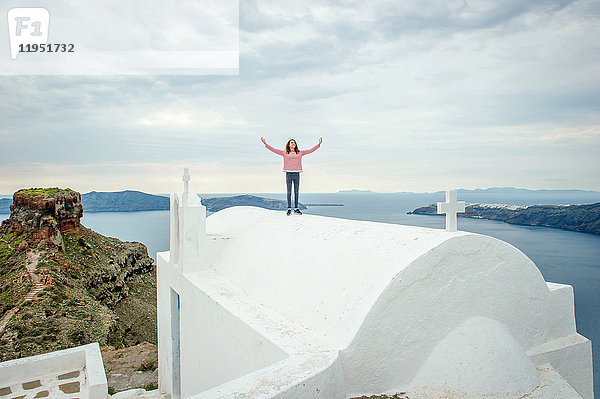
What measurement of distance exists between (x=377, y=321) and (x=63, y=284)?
1090 inches

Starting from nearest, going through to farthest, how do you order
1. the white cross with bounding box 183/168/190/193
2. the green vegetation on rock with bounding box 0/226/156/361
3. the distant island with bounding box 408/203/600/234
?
the white cross with bounding box 183/168/190/193
the green vegetation on rock with bounding box 0/226/156/361
the distant island with bounding box 408/203/600/234

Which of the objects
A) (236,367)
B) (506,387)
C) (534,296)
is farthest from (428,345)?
(236,367)

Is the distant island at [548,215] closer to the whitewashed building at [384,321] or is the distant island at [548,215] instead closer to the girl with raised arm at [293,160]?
the girl with raised arm at [293,160]

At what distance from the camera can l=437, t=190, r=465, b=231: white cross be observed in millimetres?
4172

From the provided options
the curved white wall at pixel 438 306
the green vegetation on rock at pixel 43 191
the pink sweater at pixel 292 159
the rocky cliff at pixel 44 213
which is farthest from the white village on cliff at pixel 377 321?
the green vegetation on rock at pixel 43 191

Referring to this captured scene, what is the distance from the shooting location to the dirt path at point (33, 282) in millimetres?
21969

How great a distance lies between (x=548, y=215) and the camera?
30922 mm

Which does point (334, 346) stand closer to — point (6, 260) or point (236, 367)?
point (236, 367)

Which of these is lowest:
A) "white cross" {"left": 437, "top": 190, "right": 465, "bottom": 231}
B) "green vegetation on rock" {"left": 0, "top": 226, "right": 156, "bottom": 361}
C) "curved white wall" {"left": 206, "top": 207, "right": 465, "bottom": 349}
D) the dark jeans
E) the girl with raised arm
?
"green vegetation on rock" {"left": 0, "top": 226, "right": 156, "bottom": 361}

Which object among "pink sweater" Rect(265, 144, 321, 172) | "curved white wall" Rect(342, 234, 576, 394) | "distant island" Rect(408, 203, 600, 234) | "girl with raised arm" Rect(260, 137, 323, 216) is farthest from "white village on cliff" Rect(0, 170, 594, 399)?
"distant island" Rect(408, 203, 600, 234)

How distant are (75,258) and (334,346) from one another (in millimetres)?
31304

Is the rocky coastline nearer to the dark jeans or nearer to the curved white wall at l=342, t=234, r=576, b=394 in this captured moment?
the dark jeans

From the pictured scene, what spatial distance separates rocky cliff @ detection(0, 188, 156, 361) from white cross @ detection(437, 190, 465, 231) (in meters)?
21.5

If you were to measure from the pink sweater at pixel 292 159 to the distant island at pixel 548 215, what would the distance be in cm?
2209
